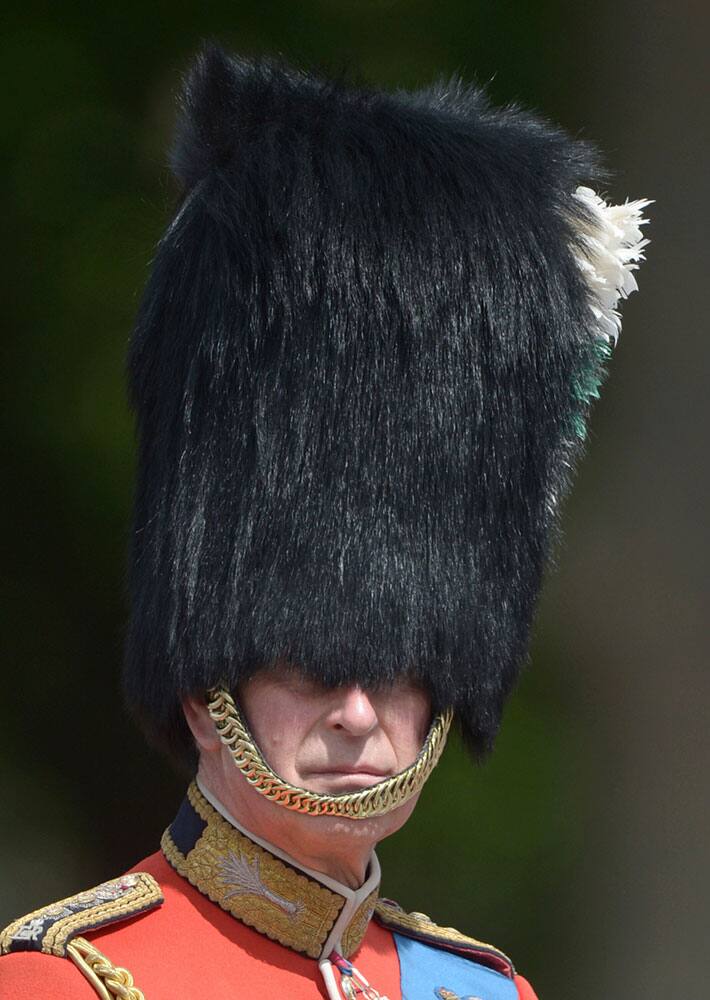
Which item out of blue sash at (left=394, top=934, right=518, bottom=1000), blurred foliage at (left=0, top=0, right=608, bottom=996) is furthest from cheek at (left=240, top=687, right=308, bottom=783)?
blurred foliage at (left=0, top=0, right=608, bottom=996)

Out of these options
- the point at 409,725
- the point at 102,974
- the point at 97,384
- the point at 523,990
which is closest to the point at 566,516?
the point at 97,384

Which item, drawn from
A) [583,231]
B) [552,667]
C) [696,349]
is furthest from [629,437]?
[583,231]

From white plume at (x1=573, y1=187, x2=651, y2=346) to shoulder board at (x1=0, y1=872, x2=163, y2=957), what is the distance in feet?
2.56

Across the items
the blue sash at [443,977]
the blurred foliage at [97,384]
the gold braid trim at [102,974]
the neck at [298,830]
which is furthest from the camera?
the blurred foliage at [97,384]

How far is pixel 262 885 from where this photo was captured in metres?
1.74

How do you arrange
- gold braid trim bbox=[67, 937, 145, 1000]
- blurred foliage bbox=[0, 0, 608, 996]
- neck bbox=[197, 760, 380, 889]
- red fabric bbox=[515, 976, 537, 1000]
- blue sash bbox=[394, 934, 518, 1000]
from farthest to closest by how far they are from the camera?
blurred foliage bbox=[0, 0, 608, 996]
red fabric bbox=[515, 976, 537, 1000]
blue sash bbox=[394, 934, 518, 1000]
neck bbox=[197, 760, 380, 889]
gold braid trim bbox=[67, 937, 145, 1000]

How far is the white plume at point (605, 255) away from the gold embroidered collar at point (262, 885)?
67 cm

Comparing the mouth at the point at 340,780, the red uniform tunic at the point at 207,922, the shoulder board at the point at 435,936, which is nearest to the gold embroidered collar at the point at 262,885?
the red uniform tunic at the point at 207,922

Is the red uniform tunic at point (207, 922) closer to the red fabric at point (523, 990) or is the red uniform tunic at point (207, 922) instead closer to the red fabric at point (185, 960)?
the red fabric at point (185, 960)

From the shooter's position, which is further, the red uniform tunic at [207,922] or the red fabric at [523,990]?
the red fabric at [523,990]

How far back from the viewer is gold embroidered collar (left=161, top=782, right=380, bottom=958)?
174 centimetres

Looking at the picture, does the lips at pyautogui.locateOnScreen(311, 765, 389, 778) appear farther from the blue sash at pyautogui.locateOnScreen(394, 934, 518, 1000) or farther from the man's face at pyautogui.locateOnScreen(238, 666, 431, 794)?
the blue sash at pyautogui.locateOnScreen(394, 934, 518, 1000)

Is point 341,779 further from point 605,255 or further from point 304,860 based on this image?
point 605,255

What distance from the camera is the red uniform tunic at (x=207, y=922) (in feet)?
5.44
